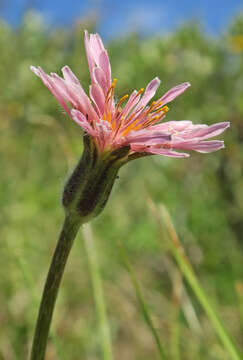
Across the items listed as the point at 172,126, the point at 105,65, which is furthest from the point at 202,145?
the point at 105,65

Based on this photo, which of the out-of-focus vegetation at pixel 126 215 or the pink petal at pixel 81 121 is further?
the out-of-focus vegetation at pixel 126 215

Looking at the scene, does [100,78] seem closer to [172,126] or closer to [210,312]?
[172,126]

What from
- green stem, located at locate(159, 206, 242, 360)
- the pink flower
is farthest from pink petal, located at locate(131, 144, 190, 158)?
green stem, located at locate(159, 206, 242, 360)

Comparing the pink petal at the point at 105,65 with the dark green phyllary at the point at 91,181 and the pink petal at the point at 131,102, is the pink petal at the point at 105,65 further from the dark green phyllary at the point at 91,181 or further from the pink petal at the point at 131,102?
the dark green phyllary at the point at 91,181

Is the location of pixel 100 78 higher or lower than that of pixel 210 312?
higher

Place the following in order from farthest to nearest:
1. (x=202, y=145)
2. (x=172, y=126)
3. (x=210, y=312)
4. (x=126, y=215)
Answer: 1. (x=126, y=215)
2. (x=210, y=312)
3. (x=172, y=126)
4. (x=202, y=145)

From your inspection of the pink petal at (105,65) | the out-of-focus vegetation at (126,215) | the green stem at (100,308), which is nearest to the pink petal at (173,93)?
the pink petal at (105,65)

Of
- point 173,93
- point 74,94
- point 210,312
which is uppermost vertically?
point 74,94

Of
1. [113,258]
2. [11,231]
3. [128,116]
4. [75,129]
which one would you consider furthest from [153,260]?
[128,116]
